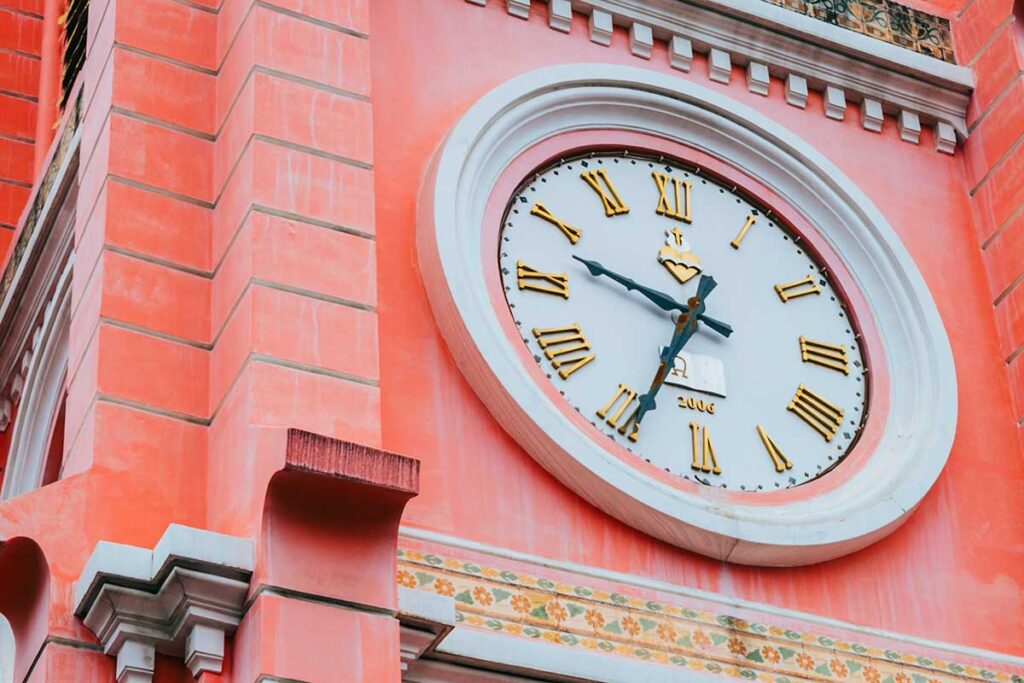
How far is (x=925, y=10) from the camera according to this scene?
11.8 metres

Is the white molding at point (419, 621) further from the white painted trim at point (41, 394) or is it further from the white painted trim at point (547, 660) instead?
the white painted trim at point (41, 394)

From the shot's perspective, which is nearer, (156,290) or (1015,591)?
(156,290)

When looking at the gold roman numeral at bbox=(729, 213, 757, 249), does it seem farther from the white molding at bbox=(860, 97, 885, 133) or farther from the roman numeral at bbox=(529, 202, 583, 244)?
the white molding at bbox=(860, 97, 885, 133)

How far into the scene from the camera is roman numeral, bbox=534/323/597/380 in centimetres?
941

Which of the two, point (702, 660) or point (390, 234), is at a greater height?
point (390, 234)

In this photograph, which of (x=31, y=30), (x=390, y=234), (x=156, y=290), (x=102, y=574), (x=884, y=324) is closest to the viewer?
(x=102, y=574)

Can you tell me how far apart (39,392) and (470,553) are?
10.1ft

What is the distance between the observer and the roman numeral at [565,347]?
9406 mm

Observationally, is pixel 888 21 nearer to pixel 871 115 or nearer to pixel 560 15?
pixel 871 115

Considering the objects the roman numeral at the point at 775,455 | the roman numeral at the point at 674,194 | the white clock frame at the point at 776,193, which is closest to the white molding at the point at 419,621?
the white clock frame at the point at 776,193

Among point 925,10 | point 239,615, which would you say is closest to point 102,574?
point 239,615

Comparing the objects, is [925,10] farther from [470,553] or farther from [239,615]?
[239,615]

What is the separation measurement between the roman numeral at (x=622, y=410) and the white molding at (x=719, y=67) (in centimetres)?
207

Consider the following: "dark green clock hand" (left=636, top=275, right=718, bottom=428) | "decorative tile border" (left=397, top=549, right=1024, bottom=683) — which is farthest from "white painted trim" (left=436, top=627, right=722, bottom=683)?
"dark green clock hand" (left=636, top=275, right=718, bottom=428)
